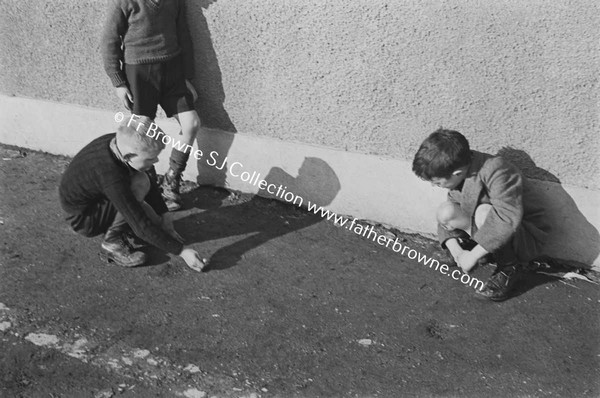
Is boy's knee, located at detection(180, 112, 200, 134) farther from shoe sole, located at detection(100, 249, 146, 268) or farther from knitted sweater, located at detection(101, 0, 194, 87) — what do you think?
shoe sole, located at detection(100, 249, 146, 268)

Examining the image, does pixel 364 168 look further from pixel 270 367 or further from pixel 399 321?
pixel 270 367

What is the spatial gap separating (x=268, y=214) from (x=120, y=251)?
3.66 ft

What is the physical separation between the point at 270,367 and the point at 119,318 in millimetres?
898

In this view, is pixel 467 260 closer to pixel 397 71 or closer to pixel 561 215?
pixel 561 215

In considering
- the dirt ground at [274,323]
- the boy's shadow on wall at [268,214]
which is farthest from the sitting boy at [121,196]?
the boy's shadow on wall at [268,214]

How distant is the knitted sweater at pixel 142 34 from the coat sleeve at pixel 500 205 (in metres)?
Answer: 2.23

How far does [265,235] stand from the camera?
445cm

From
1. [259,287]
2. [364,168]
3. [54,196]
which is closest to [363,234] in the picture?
[364,168]

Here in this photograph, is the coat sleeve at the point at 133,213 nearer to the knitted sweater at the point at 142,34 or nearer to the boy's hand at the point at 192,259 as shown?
the boy's hand at the point at 192,259

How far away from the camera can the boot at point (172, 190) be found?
4734 millimetres

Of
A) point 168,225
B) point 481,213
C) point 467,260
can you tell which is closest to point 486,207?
point 481,213

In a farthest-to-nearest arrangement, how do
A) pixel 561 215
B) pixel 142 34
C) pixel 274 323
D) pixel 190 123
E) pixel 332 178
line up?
pixel 190 123 < pixel 332 178 < pixel 142 34 < pixel 561 215 < pixel 274 323

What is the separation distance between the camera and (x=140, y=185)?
397 centimetres

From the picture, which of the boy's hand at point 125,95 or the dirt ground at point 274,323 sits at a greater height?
the boy's hand at point 125,95
